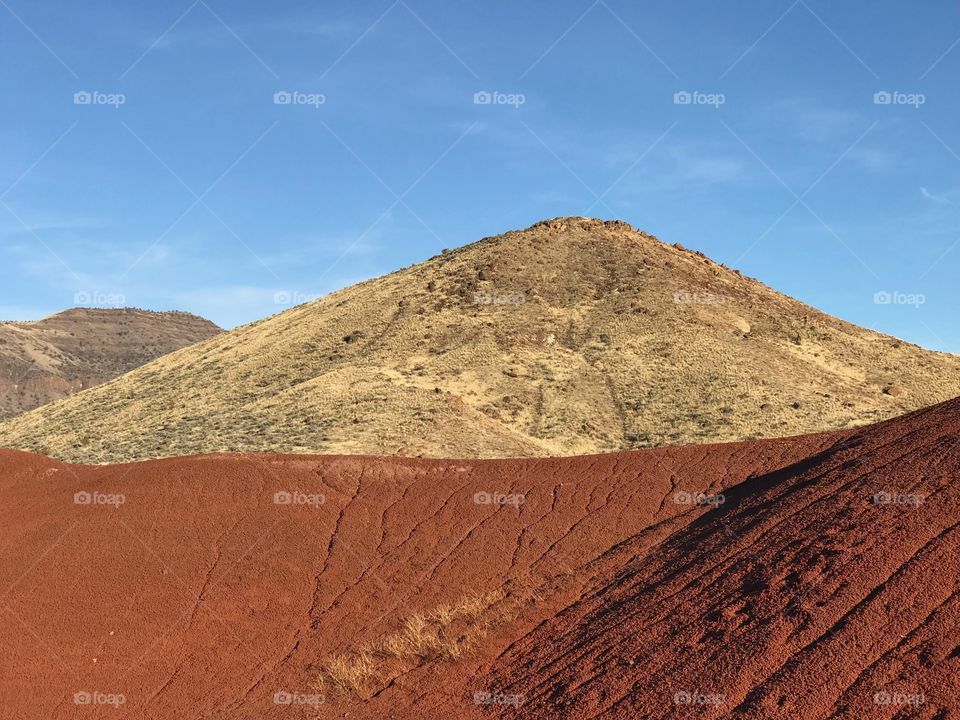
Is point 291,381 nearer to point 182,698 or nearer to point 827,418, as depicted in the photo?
point 827,418

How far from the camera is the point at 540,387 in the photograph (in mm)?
51125

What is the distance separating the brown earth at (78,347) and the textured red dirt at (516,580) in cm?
8683

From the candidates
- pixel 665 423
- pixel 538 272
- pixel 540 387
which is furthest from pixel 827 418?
pixel 538 272

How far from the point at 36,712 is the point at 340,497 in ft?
25.4
